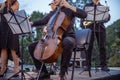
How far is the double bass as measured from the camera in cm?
323

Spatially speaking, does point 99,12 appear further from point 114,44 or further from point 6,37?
point 114,44

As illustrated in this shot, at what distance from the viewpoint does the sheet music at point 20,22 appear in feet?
11.0

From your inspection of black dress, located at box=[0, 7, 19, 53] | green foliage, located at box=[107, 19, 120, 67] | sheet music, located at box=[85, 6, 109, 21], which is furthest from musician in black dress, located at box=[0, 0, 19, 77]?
green foliage, located at box=[107, 19, 120, 67]

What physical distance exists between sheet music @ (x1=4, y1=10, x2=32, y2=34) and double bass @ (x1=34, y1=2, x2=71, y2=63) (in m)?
0.25

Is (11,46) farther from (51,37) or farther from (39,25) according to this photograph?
(51,37)

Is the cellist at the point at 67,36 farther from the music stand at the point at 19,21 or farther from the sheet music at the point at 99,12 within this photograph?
the sheet music at the point at 99,12

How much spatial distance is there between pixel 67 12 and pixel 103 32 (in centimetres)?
173

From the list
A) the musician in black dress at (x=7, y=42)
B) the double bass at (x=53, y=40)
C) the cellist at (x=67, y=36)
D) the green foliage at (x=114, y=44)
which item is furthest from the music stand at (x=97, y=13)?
the green foliage at (x=114, y=44)

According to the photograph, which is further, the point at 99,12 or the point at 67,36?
the point at 99,12

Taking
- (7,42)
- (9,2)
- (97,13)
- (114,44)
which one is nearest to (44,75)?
(7,42)

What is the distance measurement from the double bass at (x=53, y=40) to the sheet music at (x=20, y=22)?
0.25 m

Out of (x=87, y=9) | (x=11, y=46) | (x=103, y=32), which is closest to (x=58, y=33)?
(x=11, y=46)

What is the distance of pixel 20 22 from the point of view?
11.1 feet

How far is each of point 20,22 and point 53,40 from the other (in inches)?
18.6
